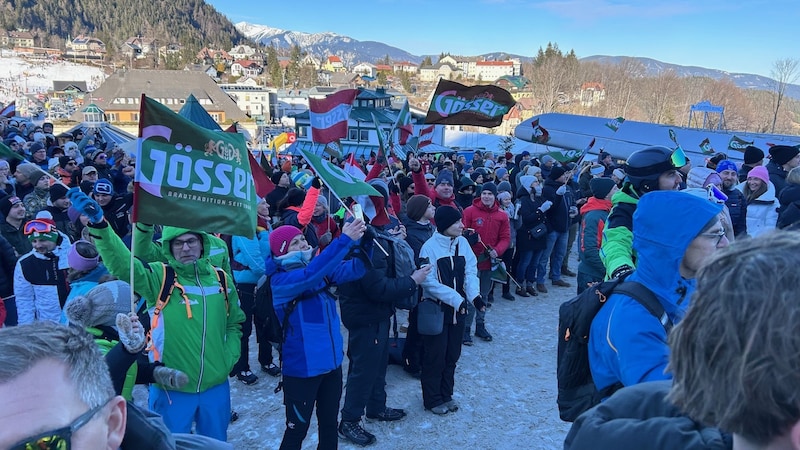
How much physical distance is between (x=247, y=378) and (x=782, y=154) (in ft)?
25.5

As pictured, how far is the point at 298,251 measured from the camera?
3576mm

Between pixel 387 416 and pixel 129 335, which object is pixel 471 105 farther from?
pixel 129 335

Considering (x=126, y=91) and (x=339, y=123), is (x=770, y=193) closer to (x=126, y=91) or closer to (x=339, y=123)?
(x=339, y=123)

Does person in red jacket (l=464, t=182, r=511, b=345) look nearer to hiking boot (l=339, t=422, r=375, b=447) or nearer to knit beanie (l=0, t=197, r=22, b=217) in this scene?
hiking boot (l=339, t=422, r=375, b=447)

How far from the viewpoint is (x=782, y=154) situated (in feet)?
21.9

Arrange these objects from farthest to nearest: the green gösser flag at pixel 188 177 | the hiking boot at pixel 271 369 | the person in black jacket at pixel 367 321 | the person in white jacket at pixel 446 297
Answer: the hiking boot at pixel 271 369
the person in white jacket at pixel 446 297
the person in black jacket at pixel 367 321
the green gösser flag at pixel 188 177

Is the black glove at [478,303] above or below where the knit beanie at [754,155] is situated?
below

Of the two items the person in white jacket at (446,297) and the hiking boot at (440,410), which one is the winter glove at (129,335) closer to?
the person in white jacket at (446,297)

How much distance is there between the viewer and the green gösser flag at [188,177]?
289 cm

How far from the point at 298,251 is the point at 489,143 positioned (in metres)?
36.5

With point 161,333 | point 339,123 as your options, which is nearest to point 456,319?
point 161,333

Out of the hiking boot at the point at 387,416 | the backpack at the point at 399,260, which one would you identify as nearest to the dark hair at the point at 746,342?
the backpack at the point at 399,260

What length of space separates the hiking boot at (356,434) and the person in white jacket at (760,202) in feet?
18.0

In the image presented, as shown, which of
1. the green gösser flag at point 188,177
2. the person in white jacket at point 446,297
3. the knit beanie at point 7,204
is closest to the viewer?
the green gösser flag at point 188,177
